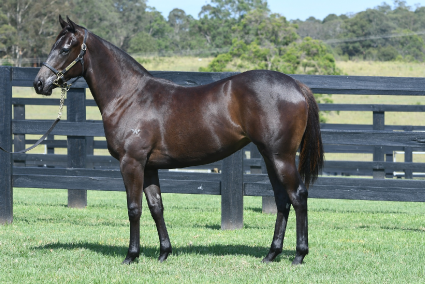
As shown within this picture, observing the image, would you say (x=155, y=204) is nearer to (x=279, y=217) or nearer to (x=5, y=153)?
(x=279, y=217)

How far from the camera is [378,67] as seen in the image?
5062 centimetres

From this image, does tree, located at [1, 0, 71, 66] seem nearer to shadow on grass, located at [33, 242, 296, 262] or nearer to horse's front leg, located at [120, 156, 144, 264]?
shadow on grass, located at [33, 242, 296, 262]

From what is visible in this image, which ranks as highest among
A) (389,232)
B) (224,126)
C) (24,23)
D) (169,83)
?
(24,23)

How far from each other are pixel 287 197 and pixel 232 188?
5.82 ft

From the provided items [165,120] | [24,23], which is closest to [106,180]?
[165,120]

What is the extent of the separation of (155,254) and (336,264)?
1.86 m

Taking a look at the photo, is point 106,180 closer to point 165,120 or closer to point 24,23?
point 165,120

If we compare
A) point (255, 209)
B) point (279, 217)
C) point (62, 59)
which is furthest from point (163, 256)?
point (255, 209)

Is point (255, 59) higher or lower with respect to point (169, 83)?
higher

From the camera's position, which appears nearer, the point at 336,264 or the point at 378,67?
the point at 336,264

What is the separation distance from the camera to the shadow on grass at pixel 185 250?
5.33m

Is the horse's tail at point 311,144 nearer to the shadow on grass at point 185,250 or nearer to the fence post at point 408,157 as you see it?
the shadow on grass at point 185,250

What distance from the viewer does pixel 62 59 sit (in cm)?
502

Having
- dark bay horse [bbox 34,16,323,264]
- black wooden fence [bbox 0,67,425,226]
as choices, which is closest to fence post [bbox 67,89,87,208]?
black wooden fence [bbox 0,67,425,226]
